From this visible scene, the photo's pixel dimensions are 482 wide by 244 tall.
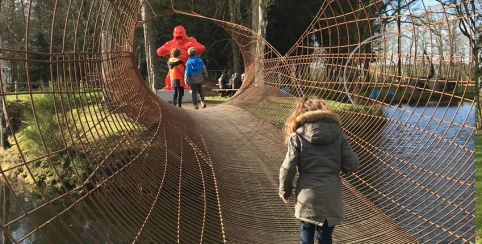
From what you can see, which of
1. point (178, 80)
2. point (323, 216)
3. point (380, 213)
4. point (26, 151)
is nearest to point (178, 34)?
point (178, 80)

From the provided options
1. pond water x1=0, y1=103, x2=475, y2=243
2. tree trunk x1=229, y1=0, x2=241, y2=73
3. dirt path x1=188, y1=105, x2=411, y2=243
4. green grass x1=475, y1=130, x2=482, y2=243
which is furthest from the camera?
tree trunk x1=229, y1=0, x2=241, y2=73

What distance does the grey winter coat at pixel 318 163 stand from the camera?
8.75 feet

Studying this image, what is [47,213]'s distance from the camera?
7633 mm

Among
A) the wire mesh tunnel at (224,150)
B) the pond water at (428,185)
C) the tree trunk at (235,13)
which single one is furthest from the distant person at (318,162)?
the tree trunk at (235,13)

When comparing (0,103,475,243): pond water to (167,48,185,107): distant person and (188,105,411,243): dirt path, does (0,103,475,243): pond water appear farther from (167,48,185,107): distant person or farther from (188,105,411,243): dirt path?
(167,48,185,107): distant person

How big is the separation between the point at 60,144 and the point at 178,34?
457 centimetres

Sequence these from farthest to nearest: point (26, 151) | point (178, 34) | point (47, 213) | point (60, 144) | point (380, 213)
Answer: point (178, 34) < point (26, 151) < point (60, 144) < point (47, 213) < point (380, 213)

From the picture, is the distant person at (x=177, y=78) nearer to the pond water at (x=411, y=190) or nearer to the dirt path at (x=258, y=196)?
the dirt path at (x=258, y=196)

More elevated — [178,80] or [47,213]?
[178,80]

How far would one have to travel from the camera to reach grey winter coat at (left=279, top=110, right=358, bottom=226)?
2.67 m

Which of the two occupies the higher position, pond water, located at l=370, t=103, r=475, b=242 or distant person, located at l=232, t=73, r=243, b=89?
distant person, located at l=232, t=73, r=243, b=89

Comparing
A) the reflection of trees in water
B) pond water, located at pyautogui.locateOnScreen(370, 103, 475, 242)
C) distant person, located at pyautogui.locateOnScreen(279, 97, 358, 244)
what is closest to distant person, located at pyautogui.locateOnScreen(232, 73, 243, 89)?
the reflection of trees in water

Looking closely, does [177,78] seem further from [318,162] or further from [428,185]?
[318,162]

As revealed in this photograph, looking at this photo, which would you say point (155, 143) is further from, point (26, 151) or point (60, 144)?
point (26, 151)
